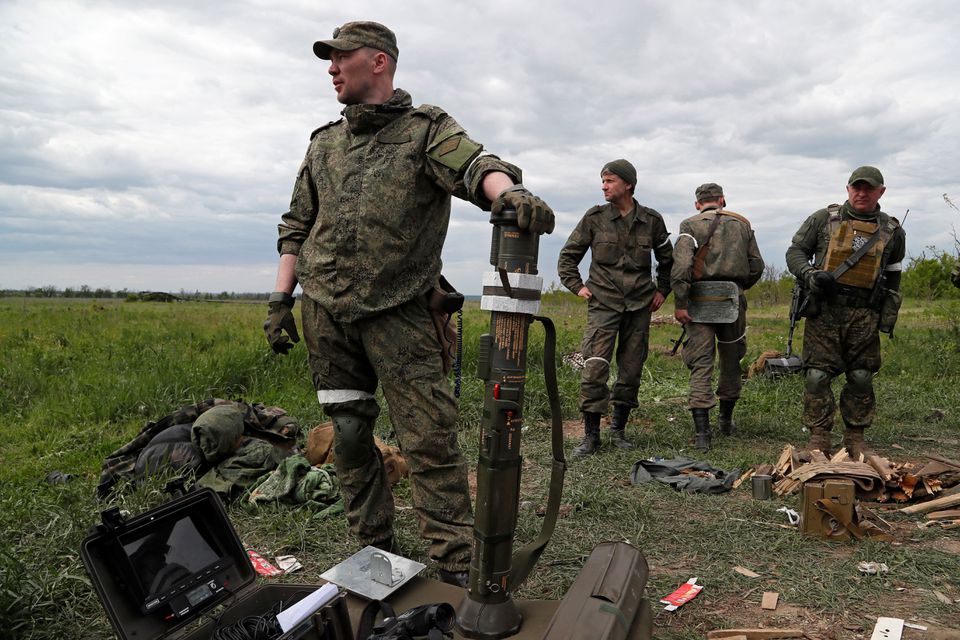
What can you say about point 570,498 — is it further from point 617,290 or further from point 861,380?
point 861,380

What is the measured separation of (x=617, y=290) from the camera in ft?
19.5

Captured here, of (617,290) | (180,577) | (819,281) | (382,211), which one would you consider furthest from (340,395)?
(819,281)

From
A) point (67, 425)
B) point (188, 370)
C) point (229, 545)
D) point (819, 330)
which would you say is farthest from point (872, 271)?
point (67, 425)

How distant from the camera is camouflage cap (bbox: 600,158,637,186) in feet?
19.2

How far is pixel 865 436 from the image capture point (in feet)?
21.3

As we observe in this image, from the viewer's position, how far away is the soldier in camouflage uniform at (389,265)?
9.38 ft

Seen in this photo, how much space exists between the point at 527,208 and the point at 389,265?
0.89 m

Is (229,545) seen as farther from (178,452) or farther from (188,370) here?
(188,370)

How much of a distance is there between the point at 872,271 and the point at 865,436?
6.36 feet

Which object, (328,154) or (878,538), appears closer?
(328,154)

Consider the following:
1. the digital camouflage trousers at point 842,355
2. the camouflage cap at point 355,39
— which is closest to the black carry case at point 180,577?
the camouflage cap at point 355,39

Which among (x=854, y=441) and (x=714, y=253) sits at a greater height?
(x=714, y=253)

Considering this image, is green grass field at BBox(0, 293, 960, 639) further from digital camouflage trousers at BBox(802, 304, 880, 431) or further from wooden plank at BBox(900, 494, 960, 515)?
digital camouflage trousers at BBox(802, 304, 880, 431)

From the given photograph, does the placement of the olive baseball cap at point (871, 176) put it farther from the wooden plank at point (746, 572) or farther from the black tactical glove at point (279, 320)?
the black tactical glove at point (279, 320)
